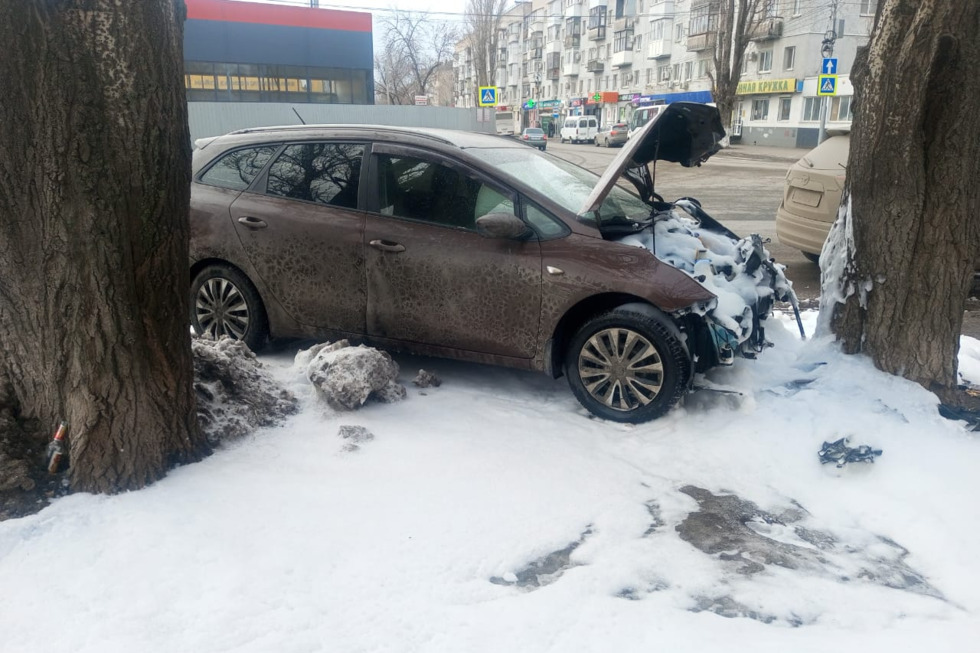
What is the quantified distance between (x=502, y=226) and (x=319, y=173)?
1.45 meters

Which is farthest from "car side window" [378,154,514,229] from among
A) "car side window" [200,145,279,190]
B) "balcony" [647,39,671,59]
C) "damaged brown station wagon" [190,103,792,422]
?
"balcony" [647,39,671,59]

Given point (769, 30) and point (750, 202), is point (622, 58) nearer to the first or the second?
point (769, 30)

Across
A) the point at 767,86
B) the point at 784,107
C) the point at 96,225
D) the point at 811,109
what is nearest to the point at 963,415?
the point at 96,225

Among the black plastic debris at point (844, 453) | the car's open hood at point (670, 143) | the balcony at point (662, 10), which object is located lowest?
the black plastic debris at point (844, 453)

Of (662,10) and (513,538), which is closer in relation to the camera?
(513,538)

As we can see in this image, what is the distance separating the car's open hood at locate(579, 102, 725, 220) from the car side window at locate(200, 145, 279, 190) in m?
2.28

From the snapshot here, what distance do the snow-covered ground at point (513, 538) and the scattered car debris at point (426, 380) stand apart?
40cm

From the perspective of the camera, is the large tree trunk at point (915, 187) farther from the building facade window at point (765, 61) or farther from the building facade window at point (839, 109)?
the building facade window at point (765, 61)

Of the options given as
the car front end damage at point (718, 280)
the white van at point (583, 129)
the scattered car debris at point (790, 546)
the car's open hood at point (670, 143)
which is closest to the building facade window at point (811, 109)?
the white van at point (583, 129)

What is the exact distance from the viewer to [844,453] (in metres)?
3.66

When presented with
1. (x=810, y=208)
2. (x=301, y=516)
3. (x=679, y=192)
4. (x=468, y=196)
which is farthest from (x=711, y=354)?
(x=679, y=192)

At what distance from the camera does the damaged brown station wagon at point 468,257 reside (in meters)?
4.16

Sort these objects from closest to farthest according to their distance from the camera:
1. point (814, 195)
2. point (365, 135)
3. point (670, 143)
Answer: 1. point (365, 135)
2. point (670, 143)
3. point (814, 195)

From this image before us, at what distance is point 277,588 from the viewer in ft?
8.50
